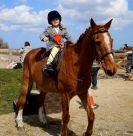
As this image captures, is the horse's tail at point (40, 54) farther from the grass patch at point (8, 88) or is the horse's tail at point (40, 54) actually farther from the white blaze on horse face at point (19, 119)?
the grass patch at point (8, 88)

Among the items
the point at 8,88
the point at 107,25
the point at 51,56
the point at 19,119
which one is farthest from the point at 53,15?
the point at 8,88

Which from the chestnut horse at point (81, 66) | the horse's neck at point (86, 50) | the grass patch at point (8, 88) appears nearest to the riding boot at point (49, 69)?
the chestnut horse at point (81, 66)

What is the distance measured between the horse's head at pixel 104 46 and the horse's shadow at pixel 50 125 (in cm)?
232

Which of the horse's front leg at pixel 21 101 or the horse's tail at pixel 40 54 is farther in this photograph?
the horse's front leg at pixel 21 101

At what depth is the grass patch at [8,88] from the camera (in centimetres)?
1104

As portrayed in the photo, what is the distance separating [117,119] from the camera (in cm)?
972

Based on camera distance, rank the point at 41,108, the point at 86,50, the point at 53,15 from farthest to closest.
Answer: the point at 41,108
the point at 53,15
the point at 86,50

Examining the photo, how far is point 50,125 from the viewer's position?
29.8 ft

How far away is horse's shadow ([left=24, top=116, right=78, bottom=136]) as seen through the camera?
27.5ft

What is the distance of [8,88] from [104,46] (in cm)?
713

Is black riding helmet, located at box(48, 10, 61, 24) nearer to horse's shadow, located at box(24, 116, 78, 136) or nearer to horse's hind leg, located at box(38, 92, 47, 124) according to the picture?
horse's hind leg, located at box(38, 92, 47, 124)

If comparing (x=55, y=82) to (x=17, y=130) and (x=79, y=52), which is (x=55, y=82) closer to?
(x=79, y=52)

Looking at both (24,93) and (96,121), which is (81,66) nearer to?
(24,93)

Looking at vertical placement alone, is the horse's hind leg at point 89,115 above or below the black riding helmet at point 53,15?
below
